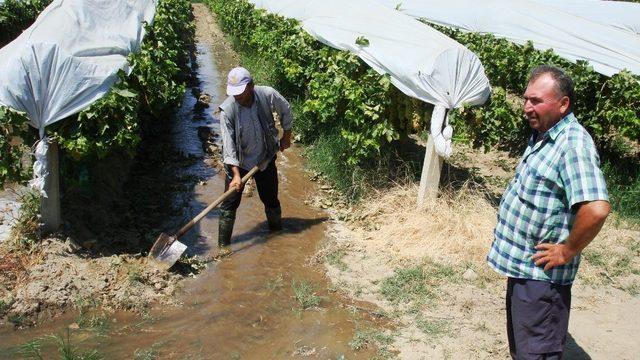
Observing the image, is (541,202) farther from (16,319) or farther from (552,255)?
(16,319)

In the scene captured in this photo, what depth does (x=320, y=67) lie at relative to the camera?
26.2 ft

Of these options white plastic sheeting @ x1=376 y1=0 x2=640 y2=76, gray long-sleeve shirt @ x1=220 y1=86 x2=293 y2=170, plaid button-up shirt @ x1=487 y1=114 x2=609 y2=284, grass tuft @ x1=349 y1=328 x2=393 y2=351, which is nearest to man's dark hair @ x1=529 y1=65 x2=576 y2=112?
plaid button-up shirt @ x1=487 y1=114 x2=609 y2=284

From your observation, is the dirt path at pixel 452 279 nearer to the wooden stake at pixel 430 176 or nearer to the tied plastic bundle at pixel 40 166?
the wooden stake at pixel 430 176

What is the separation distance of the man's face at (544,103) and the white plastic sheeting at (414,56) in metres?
2.64

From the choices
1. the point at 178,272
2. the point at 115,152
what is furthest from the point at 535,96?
the point at 115,152

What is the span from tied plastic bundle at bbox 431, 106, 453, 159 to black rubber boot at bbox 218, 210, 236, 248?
85.0 inches

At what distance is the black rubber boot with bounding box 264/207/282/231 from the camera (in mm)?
5824

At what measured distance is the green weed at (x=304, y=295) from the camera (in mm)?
4477

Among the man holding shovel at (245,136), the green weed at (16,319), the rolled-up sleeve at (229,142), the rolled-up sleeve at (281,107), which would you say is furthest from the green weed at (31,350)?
the rolled-up sleeve at (281,107)

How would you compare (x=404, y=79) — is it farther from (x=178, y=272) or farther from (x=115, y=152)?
(x=115, y=152)

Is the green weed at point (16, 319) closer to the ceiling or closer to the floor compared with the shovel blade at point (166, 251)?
closer to the floor

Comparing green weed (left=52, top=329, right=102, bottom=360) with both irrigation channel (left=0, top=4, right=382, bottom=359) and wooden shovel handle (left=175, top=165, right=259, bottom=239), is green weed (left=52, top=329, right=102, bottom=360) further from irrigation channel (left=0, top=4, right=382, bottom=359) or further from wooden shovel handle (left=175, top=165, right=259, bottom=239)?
wooden shovel handle (left=175, top=165, right=259, bottom=239)

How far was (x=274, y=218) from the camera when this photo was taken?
5859 millimetres

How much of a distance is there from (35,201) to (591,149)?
175 inches
